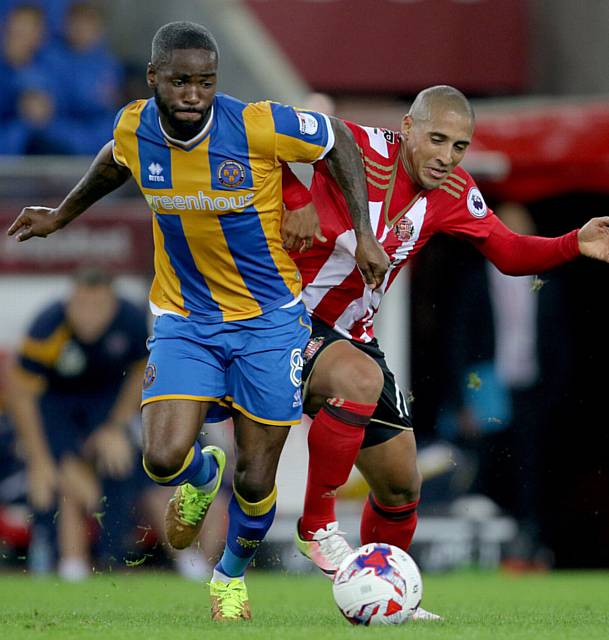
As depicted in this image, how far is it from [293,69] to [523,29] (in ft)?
7.24

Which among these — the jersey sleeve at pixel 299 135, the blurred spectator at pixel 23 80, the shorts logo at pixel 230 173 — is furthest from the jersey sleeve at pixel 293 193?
the blurred spectator at pixel 23 80

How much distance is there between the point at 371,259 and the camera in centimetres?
639

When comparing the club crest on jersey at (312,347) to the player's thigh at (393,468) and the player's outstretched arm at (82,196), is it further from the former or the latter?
the player's outstretched arm at (82,196)

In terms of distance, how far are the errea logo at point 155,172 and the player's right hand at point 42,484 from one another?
14.9 ft

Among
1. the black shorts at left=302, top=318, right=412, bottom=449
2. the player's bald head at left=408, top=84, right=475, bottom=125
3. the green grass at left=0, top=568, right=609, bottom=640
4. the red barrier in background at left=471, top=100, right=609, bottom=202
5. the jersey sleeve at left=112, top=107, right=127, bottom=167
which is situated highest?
the red barrier in background at left=471, top=100, right=609, bottom=202

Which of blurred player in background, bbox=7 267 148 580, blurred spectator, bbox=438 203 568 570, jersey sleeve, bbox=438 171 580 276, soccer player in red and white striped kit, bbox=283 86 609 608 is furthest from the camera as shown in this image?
blurred spectator, bbox=438 203 568 570

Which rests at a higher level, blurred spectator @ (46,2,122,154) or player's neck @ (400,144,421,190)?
blurred spectator @ (46,2,122,154)

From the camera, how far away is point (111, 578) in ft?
33.5

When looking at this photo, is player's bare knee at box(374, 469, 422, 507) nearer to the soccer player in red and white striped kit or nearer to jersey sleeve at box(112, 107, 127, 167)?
the soccer player in red and white striped kit

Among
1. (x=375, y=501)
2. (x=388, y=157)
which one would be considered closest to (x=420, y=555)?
(x=375, y=501)

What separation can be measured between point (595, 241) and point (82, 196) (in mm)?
2264

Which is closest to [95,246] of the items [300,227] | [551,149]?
[551,149]

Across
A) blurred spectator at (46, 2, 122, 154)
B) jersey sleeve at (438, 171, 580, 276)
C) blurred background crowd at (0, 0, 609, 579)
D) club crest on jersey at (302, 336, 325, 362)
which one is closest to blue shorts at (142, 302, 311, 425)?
club crest on jersey at (302, 336, 325, 362)

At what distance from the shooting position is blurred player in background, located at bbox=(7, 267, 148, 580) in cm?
1048
